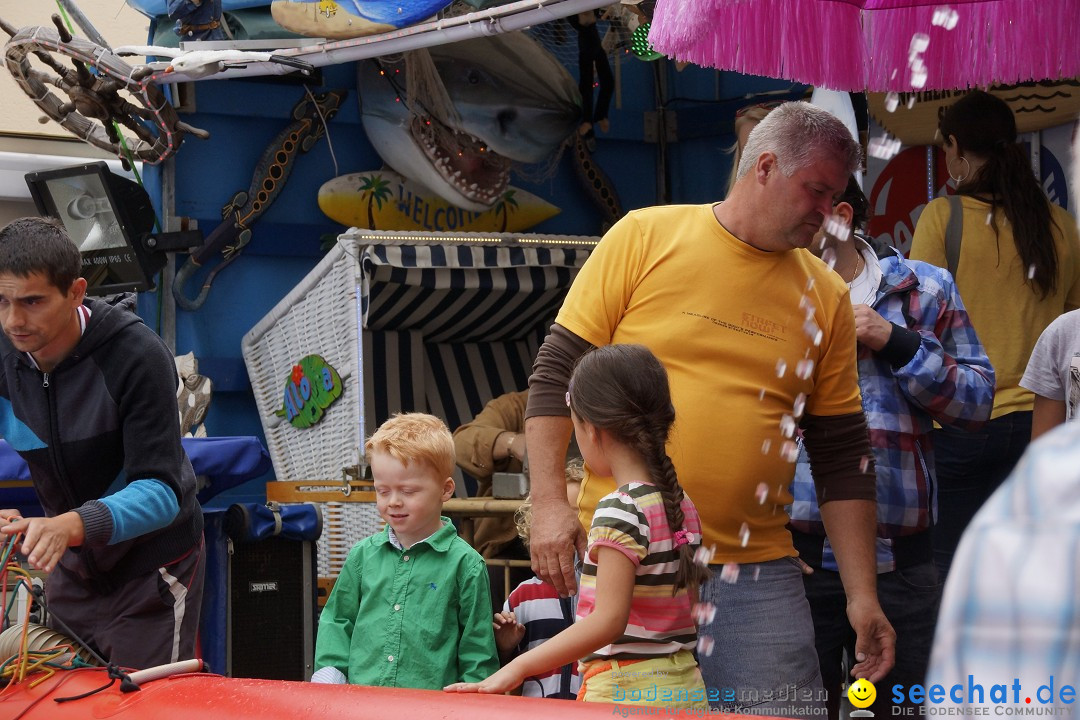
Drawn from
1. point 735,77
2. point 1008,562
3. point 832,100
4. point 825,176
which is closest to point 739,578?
point 825,176

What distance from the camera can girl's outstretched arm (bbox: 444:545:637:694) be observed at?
2.02 metres

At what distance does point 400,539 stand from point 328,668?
35 centimetres

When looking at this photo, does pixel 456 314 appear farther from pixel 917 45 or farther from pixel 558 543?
Result: pixel 558 543

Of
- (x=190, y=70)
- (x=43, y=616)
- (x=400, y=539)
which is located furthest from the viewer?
(x=190, y=70)

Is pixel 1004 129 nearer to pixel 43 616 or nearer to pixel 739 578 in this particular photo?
pixel 739 578

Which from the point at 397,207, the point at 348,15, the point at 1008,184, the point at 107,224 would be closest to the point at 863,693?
the point at 1008,184

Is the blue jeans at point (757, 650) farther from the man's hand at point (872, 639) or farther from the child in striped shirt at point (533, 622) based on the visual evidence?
the child in striped shirt at point (533, 622)

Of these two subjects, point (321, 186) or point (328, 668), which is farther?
point (321, 186)

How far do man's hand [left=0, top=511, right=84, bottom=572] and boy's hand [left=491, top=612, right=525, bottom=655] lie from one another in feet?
3.30

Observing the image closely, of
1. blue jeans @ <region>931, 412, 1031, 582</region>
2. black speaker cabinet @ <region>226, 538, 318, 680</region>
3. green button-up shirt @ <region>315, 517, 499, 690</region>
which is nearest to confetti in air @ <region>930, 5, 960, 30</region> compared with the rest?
blue jeans @ <region>931, 412, 1031, 582</region>

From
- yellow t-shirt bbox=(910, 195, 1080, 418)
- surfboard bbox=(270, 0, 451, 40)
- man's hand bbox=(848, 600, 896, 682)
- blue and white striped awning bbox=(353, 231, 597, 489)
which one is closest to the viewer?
man's hand bbox=(848, 600, 896, 682)

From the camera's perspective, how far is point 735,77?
7250 mm

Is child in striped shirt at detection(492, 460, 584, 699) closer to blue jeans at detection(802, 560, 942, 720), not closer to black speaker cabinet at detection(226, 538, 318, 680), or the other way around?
blue jeans at detection(802, 560, 942, 720)

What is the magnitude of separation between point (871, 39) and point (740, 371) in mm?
1160
